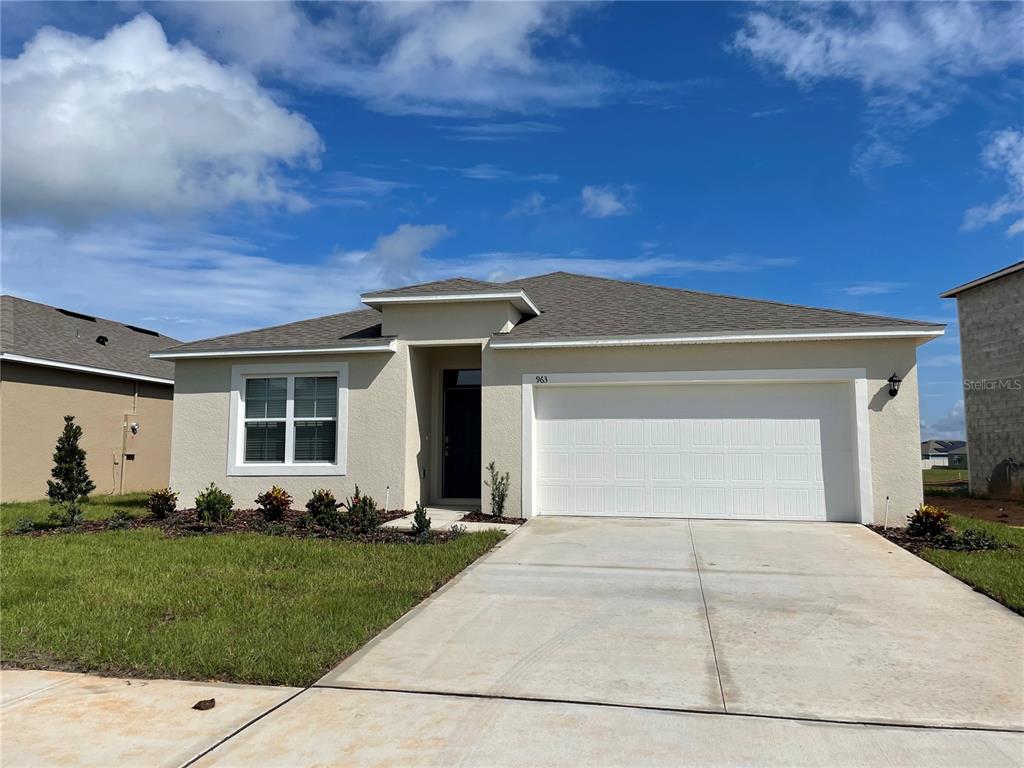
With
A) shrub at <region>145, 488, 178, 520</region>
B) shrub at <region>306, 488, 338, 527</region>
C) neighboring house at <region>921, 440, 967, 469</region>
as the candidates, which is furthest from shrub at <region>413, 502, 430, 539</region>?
neighboring house at <region>921, 440, 967, 469</region>

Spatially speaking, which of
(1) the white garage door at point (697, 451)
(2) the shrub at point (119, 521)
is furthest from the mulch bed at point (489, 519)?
(2) the shrub at point (119, 521)

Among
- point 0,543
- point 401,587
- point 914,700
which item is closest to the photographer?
point 914,700

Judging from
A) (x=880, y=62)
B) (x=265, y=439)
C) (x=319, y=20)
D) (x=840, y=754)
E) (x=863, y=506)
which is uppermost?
(x=319, y=20)

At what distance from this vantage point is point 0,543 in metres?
9.37

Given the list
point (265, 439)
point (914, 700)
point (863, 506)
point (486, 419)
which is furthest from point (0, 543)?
point (863, 506)

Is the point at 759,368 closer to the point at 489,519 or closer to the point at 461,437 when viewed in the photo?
the point at 489,519

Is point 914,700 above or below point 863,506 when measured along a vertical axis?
below

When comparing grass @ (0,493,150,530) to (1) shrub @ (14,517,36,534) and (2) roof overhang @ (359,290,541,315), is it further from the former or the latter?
(2) roof overhang @ (359,290,541,315)

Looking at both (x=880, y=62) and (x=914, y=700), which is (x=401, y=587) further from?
(x=880, y=62)

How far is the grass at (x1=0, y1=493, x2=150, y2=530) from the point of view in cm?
1175

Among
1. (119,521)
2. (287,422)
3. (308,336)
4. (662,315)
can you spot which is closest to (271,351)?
(308,336)

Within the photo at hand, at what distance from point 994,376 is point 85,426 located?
22200 millimetres

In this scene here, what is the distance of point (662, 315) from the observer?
1209 centimetres

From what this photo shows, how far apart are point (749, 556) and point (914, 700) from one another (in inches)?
163
